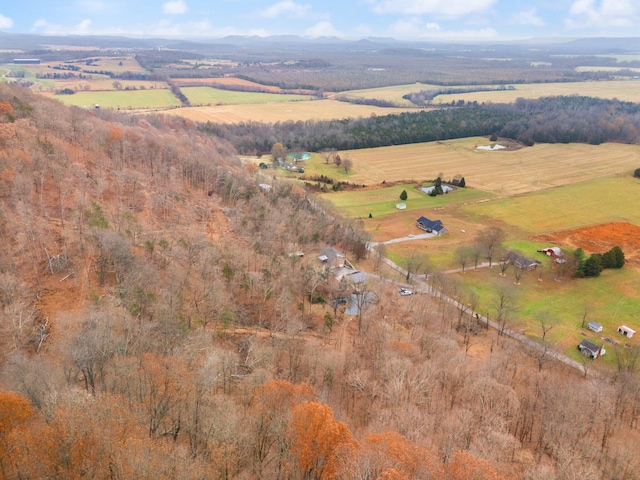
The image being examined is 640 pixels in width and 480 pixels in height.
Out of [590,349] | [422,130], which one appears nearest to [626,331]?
[590,349]

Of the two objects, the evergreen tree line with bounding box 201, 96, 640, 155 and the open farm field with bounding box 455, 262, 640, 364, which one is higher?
the evergreen tree line with bounding box 201, 96, 640, 155

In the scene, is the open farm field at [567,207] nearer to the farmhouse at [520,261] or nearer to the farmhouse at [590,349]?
the farmhouse at [520,261]

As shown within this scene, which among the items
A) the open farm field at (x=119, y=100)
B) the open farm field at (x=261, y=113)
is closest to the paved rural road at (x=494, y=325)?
the open farm field at (x=261, y=113)

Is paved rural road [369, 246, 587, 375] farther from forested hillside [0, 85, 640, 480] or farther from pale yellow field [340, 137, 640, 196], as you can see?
pale yellow field [340, 137, 640, 196]

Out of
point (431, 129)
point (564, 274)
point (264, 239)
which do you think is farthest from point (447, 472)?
point (431, 129)

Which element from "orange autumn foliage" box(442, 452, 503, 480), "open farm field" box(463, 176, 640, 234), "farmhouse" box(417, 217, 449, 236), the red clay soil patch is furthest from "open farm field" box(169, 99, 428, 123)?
"orange autumn foliage" box(442, 452, 503, 480)
